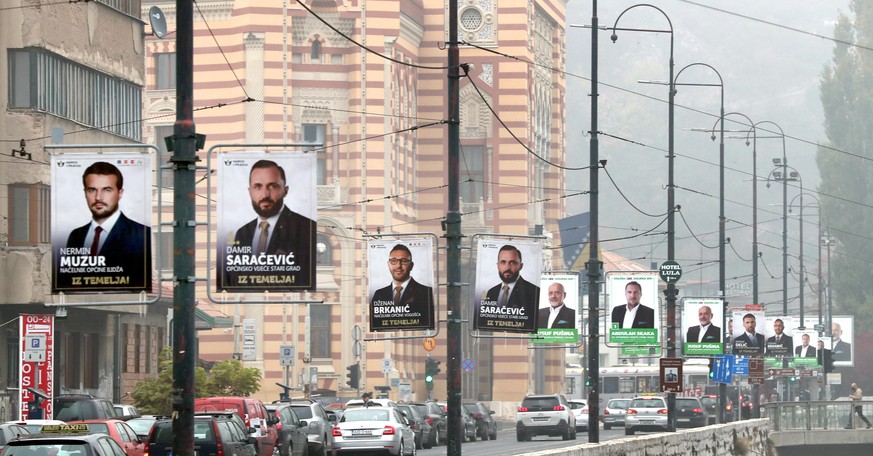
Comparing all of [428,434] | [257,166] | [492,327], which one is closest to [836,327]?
[428,434]

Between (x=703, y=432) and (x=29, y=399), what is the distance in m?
15.5

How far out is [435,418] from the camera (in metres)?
58.9

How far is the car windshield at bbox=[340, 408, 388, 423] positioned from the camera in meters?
43.7

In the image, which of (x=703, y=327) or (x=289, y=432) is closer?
(x=289, y=432)

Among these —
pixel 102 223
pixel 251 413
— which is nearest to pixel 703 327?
pixel 251 413

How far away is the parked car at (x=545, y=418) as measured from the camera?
200 feet

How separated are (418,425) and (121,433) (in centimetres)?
2307

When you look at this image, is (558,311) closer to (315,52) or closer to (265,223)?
(315,52)

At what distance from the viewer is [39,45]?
4912cm

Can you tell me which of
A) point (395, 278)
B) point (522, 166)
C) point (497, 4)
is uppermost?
point (497, 4)

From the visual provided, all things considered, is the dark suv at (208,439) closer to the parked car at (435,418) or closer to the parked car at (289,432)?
the parked car at (289,432)

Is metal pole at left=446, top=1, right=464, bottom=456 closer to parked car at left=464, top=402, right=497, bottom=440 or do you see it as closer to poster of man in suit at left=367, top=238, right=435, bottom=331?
poster of man in suit at left=367, top=238, right=435, bottom=331

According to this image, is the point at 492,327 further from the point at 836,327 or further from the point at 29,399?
the point at 836,327

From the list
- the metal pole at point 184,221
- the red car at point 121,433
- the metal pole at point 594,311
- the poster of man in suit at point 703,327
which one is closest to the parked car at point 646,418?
the poster of man in suit at point 703,327
